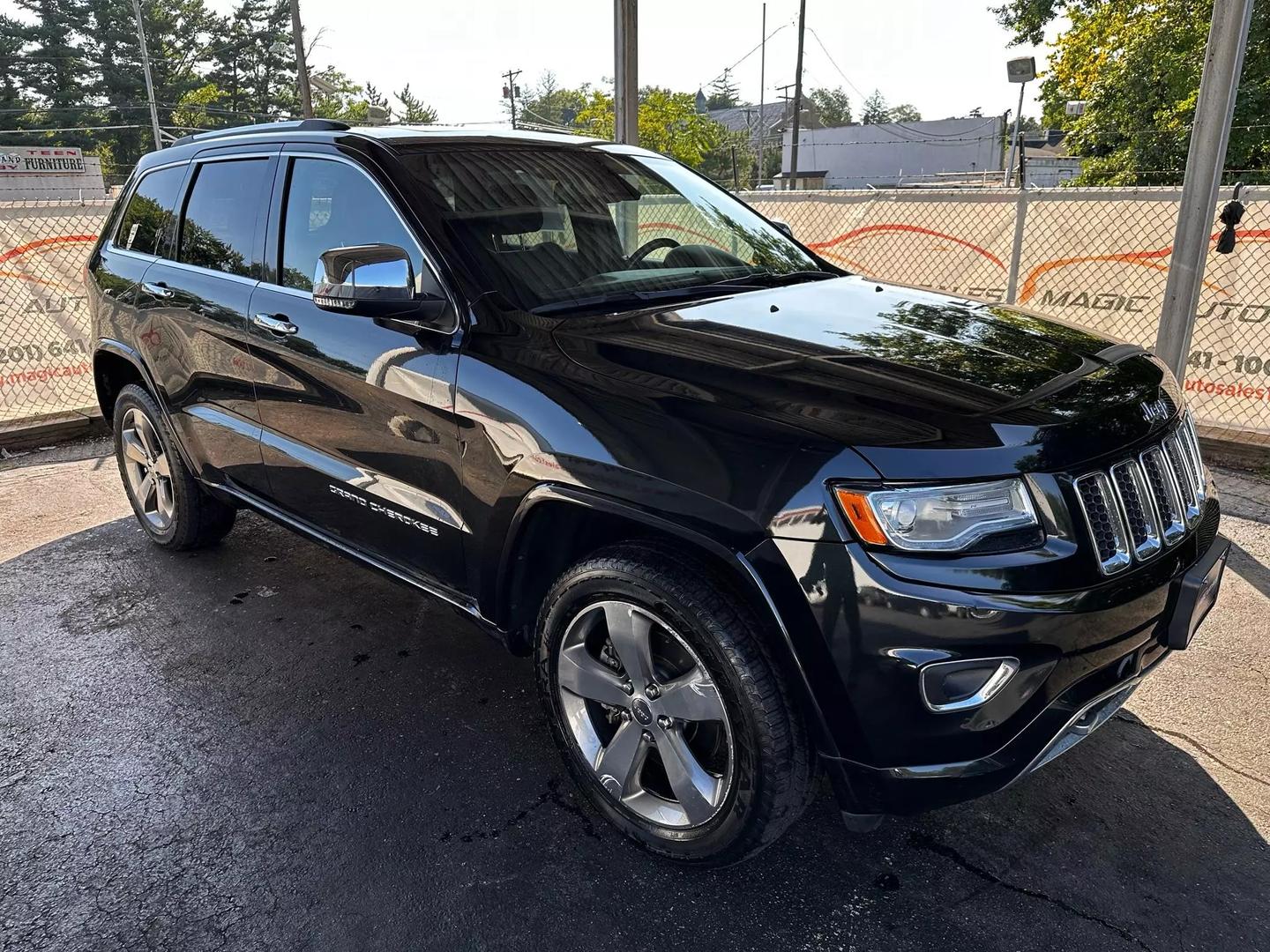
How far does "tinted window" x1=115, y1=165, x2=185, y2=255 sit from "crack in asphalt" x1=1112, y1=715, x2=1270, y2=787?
13.9 ft

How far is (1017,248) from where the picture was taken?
6.67 meters

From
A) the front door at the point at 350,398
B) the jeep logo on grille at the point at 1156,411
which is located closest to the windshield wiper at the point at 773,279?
the front door at the point at 350,398

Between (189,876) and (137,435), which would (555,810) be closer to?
(189,876)

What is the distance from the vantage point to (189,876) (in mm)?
2424

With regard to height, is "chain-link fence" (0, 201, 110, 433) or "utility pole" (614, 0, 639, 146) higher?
"utility pole" (614, 0, 639, 146)

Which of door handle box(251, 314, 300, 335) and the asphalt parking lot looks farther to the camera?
door handle box(251, 314, 300, 335)

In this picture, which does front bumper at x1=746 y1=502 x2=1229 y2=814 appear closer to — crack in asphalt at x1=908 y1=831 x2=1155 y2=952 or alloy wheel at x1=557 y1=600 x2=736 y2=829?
alloy wheel at x1=557 y1=600 x2=736 y2=829

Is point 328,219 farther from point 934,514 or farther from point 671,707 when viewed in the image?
point 934,514

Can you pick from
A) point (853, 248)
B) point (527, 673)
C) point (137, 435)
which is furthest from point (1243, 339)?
point (137, 435)

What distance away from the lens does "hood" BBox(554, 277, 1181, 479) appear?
1963 mm

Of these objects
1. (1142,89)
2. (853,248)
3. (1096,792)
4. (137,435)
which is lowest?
(1096,792)

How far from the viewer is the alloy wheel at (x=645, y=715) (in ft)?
7.39

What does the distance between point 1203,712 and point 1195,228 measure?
2.95 metres

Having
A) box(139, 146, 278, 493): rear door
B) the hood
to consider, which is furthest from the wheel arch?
the hood
